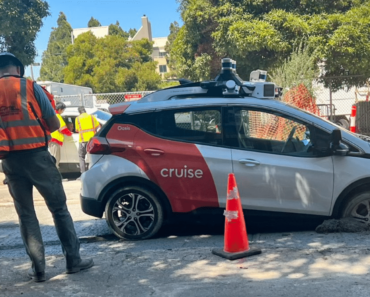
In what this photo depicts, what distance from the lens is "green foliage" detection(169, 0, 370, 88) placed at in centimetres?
1511

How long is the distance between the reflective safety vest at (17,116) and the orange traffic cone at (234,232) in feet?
6.45

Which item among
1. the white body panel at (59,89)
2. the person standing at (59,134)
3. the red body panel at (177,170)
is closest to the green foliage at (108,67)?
the white body panel at (59,89)

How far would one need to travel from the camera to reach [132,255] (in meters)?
5.24

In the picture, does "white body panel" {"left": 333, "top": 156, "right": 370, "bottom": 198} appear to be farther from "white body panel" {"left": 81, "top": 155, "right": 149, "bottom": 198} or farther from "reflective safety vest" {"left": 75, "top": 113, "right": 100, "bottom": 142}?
"reflective safety vest" {"left": 75, "top": 113, "right": 100, "bottom": 142}

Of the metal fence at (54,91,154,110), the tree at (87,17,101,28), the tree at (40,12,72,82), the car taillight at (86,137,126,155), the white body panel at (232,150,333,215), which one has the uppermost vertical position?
the tree at (87,17,101,28)

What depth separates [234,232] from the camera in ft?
16.3

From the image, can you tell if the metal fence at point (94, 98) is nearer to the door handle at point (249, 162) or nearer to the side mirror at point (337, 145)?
the door handle at point (249, 162)

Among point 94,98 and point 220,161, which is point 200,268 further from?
point 94,98

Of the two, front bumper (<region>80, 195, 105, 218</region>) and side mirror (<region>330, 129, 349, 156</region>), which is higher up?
side mirror (<region>330, 129, 349, 156</region>)

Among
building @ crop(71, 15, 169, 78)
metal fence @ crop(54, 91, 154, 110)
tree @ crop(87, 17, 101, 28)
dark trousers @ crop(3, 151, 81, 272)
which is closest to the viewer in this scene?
dark trousers @ crop(3, 151, 81, 272)

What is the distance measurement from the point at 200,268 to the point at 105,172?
1.79m

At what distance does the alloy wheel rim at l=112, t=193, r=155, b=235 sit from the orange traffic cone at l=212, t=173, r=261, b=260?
1131mm

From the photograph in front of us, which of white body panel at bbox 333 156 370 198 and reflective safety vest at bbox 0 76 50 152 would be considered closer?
reflective safety vest at bbox 0 76 50 152

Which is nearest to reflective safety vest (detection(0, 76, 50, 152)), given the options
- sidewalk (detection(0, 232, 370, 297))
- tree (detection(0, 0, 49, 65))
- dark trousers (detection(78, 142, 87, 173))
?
sidewalk (detection(0, 232, 370, 297))
